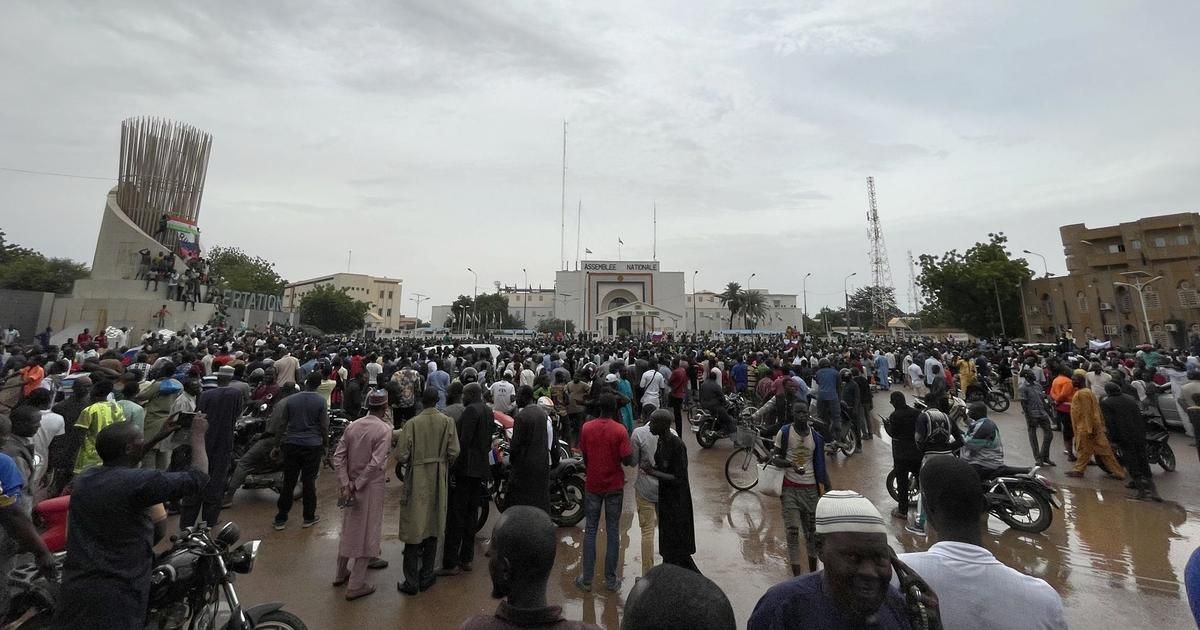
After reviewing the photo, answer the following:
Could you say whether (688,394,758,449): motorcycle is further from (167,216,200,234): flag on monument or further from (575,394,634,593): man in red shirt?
(167,216,200,234): flag on monument

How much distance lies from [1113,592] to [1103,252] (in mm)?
55624

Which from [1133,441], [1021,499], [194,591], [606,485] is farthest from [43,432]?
[1133,441]

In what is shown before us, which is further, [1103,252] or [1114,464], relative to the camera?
[1103,252]

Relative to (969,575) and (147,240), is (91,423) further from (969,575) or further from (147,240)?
(147,240)

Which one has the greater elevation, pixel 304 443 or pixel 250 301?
pixel 250 301

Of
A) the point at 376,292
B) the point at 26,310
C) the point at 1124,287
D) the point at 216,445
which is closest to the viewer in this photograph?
the point at 216,445

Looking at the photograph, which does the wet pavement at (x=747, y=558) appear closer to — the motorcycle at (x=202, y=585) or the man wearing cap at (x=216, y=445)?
the man wearing cap at (x=216, y=445)

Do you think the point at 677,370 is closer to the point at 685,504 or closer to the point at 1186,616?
the point at 685,504

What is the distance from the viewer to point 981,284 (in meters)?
35.5

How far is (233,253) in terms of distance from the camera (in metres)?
58.0

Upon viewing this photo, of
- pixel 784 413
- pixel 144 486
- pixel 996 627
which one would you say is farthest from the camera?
pixel 784 413

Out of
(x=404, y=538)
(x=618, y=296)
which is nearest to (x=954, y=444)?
(x=404, y=538)

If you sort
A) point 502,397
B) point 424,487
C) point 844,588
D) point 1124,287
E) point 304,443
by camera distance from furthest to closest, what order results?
point 1124,287 → point 502,397 → point 304,443 → point 424,487 → point 844,588

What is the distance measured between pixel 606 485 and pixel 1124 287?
46.6 meters
